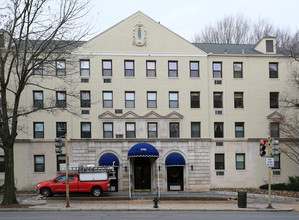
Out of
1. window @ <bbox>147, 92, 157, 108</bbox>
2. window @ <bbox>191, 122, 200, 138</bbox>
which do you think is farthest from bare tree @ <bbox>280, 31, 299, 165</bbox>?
window @ <bbox>147, 92, 157, 108</bbox>

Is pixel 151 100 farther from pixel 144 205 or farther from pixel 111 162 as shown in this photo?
pixel 144 205

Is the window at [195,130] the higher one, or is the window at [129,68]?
the window at [129,68]

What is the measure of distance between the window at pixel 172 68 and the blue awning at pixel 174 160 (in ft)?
24.7

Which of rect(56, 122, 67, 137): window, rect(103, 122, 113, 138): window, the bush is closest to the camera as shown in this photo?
the bush

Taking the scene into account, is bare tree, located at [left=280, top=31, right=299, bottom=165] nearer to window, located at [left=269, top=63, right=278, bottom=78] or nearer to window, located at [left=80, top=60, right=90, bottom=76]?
window, located at [left=269, top=63, right=278, bottom=78]

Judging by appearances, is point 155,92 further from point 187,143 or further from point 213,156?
point 213,156

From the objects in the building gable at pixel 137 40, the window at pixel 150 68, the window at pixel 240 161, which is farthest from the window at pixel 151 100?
the window at pixel 240 161

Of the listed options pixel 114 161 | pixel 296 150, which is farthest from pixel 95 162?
pixel 296 150

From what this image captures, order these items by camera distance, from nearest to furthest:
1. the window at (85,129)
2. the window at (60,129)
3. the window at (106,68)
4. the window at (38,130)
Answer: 1. the window at (38,130)
2. the window at (60,129)
3. the window at (85,129)
4. the window at (106,68)

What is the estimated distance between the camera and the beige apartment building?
36812 millimetres

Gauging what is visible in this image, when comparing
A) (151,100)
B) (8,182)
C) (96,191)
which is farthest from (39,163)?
(151,100)

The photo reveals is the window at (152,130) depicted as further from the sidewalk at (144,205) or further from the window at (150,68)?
the sidewalk at (144,205)

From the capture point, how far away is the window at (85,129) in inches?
1465

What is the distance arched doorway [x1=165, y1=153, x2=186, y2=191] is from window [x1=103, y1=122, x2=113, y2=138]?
5.70 metres
